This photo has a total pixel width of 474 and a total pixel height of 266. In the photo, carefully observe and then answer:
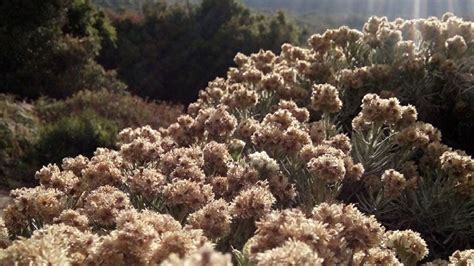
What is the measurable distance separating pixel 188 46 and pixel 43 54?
346 inches

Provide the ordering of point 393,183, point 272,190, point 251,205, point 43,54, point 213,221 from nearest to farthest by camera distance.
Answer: point 213,221 < point 251,205 < point 272,190 < point 393,183 < point 43,54

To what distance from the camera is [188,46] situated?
25078 mm

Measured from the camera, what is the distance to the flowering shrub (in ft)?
6.11

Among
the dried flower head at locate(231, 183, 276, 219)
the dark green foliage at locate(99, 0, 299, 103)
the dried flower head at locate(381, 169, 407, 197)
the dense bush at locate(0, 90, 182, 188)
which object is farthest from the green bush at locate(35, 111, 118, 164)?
the dark green foliage at locate(99, 0, 299, 103)

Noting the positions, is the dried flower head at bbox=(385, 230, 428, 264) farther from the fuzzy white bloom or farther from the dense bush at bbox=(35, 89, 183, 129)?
the dense bush at bbox=(35, 89, 183, 129)

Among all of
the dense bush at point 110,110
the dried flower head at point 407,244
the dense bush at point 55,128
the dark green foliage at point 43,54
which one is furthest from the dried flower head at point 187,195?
the dark green foliage at point 43,54

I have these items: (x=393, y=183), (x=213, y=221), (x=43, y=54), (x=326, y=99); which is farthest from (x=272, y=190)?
(x=43, y=54)

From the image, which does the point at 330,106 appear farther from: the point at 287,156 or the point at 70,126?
the point at 70,126

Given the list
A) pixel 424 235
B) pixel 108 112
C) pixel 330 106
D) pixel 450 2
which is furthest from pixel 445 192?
pixel 450 2

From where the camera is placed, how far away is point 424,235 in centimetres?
397

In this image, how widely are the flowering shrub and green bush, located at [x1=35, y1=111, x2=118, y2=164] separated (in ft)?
19.6

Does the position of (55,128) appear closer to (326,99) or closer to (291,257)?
(326,99)

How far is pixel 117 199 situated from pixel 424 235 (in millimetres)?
2354

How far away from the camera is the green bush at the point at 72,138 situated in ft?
35.3
